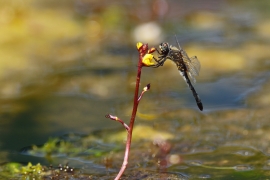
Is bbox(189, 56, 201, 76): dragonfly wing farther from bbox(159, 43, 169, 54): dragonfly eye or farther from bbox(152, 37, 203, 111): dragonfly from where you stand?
bbox(159, 43, 169, 54): dragonfly eye

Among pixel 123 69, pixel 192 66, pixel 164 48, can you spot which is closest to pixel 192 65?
pixel 192 66

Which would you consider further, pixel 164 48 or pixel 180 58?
pixel 180 58

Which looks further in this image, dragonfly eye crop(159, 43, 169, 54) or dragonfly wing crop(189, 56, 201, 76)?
dragonfly wing crop(189, 56, 201, 76)

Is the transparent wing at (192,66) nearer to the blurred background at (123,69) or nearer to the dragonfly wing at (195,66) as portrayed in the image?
the dragonfly wing at (195,66)

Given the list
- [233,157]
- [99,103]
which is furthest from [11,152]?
[233,157]

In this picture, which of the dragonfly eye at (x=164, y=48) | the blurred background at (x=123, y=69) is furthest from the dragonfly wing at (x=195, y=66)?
the blurred background at (x=123, y=69)

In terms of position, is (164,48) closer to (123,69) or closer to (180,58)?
(180,58)

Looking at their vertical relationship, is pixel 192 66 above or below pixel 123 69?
below

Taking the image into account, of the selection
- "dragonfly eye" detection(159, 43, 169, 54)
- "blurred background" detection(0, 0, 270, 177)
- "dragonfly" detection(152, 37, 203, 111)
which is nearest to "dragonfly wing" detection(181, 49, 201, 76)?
"dragonfly" detection(152, 37, 203, 111)
